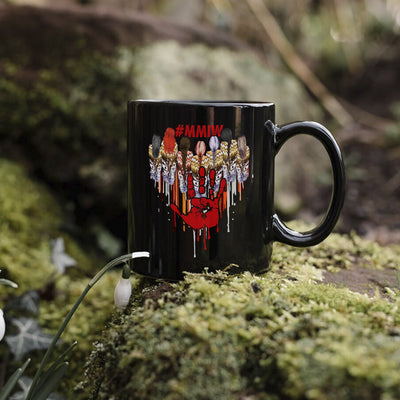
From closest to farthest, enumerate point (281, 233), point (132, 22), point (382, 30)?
point (281, 233) < point (132, 22) < point (382, 30)

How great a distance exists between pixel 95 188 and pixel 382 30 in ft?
12.8

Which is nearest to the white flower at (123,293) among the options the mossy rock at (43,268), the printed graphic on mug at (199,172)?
the printed graphic on mug at (199,172)

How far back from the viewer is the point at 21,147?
91.8 inches

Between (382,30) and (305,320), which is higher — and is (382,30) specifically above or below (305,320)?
above

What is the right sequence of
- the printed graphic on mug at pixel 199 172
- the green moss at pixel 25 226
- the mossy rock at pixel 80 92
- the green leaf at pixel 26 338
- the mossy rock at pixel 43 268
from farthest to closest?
the mossy rock at pixel 80 92 → the green moss at pixel 25 226 → the mossy rock at pixel 43 268 → the green leaf at pixel 26 338 → the printed graphic on mug at pixel 199 172

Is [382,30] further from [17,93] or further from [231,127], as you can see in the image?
[231,127]

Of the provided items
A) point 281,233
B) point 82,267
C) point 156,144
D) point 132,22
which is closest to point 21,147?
point 82,267

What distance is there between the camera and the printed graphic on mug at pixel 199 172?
1119 mm

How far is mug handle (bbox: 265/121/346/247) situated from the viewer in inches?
47.9

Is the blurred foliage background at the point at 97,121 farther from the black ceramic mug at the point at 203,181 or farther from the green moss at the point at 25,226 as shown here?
the black ceramic mug at the point at 203,181

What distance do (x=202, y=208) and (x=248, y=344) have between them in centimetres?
39

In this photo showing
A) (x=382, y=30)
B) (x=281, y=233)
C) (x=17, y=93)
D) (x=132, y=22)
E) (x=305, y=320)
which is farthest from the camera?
(x=382, y=30)

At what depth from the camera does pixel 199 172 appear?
1131 mm

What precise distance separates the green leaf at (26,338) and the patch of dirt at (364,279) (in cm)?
92
